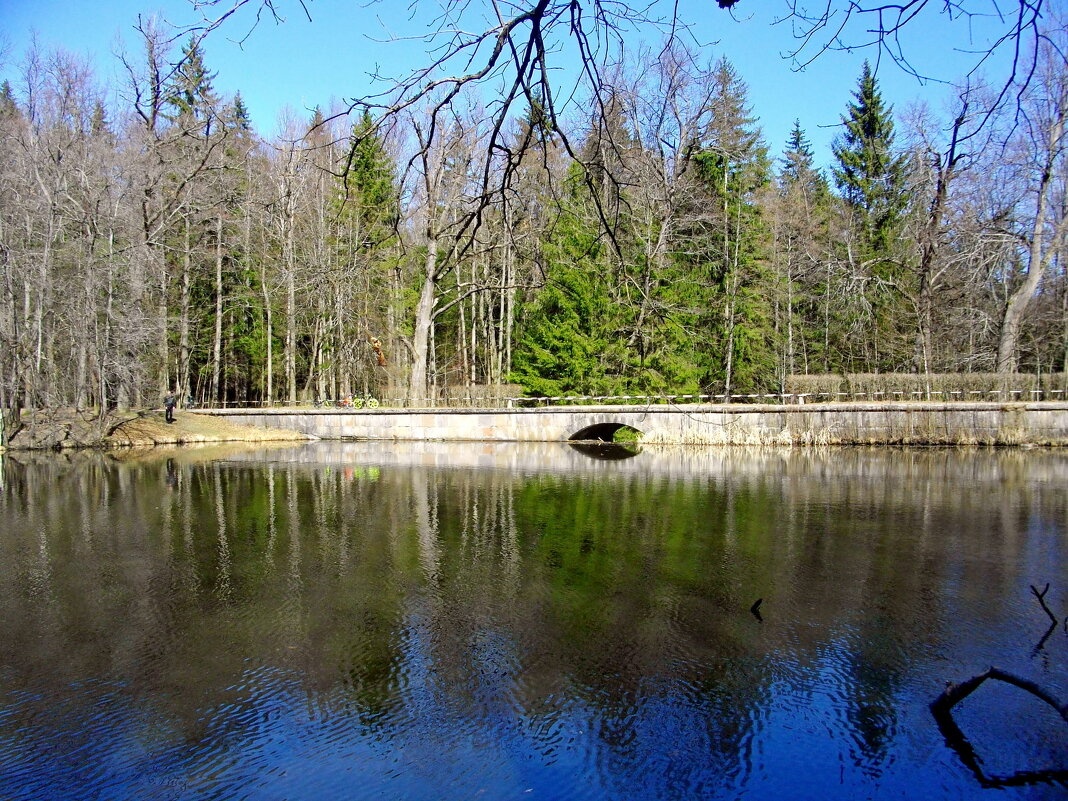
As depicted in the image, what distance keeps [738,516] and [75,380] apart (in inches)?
960

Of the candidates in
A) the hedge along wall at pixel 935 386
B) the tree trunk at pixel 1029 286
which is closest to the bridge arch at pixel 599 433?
the hedge along wall at pixel 935 386

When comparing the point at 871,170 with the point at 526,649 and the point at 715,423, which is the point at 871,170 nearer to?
the point at 715,423

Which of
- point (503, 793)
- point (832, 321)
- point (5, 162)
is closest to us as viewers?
point (503, 793)

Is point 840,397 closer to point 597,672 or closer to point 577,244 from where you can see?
point 577,244

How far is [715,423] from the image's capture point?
1168 inches

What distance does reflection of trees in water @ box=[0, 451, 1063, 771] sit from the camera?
274 inches

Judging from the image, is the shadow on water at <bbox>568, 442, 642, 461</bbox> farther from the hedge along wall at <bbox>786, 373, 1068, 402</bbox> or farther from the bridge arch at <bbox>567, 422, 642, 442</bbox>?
the hedge along wall at <bbox>786, 373, 1068, 402</bbox>

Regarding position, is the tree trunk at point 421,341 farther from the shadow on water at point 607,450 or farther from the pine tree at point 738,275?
the pine tree at point 738,275

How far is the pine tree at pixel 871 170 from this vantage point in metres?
40.6

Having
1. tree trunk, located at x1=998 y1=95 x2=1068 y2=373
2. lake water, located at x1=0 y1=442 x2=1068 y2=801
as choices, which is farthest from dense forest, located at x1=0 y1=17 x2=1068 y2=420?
lake water, located at x1=0 y1=442 x2=1068 y2=801

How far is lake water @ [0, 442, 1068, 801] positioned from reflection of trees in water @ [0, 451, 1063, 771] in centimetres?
5

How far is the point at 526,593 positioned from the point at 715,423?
21.0 meters

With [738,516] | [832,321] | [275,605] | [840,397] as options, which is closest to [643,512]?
[738,516]

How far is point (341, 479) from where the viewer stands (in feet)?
66.1
